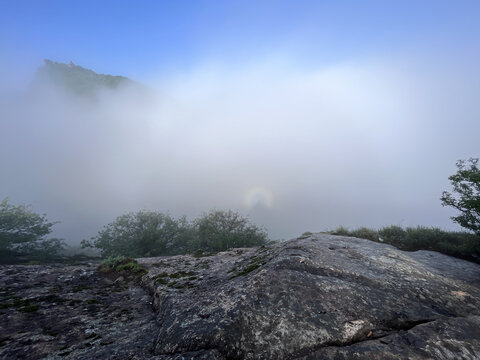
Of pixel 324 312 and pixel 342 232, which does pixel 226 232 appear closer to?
pixel 342 232

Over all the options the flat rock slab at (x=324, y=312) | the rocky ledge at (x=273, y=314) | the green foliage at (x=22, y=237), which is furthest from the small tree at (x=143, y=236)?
the flat rock slab at (x=324, y=312)

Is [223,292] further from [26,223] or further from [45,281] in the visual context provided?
[26,223]

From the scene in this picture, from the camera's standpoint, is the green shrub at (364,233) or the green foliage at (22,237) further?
the green foliage at (22,237)

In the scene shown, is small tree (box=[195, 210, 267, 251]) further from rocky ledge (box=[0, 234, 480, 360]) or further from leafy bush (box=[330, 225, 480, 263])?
rocky ledge (box=[0, 234, 480, 360])

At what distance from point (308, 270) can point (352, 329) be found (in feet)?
7.25

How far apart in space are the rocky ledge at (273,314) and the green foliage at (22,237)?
3044 centimetres

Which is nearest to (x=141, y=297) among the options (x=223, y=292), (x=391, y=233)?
(x=223, y=292)

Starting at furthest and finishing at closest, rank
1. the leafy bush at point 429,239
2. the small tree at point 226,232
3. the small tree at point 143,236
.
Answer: the small tree at point 143,236
the small tree at point 226,232
the leafy bush at point 429,239

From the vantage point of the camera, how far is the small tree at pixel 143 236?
35562 mm

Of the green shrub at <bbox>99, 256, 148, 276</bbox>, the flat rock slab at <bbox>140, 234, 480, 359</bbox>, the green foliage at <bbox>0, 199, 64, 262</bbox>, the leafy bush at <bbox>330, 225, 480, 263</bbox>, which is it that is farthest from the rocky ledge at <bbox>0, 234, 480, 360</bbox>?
the green foliage at <bbox>0, 199, 64, 262</bbox>

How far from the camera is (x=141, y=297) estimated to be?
8672 mm

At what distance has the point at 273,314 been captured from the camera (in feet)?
16.7

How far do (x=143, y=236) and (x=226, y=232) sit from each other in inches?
547

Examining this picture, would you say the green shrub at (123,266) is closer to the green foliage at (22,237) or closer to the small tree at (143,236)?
the small tree at (143,236)
